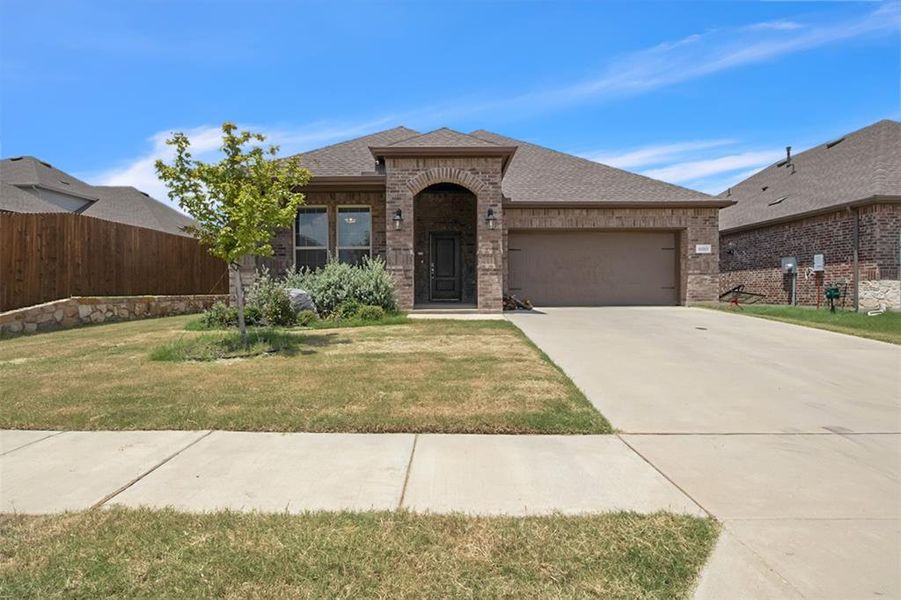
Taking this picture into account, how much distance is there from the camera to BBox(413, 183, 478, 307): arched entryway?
17781 millimetres

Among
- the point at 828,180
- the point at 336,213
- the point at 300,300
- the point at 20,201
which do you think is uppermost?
the point at 828,180

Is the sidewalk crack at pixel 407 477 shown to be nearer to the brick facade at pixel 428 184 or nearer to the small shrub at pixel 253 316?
the small shrub at pixel 253 316

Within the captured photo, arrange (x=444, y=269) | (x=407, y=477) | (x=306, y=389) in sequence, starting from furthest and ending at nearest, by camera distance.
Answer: (x=444, y=269) < (x=306, y=389) < (x=407, y=477)

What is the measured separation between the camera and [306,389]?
5.79 m

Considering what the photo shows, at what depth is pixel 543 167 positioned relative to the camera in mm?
19875

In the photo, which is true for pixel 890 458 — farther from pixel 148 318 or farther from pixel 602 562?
pixel 148 318

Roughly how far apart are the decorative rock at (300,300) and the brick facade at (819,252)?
17.3 m

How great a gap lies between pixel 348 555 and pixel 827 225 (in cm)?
2103

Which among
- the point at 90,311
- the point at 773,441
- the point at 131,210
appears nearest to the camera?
the point at 773,441

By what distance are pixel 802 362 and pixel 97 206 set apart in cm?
3173

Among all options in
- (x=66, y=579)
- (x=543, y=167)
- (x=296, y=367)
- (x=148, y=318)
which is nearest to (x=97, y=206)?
(x=148, y=318)

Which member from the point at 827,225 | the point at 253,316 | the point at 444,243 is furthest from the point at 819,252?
the point at 253,316

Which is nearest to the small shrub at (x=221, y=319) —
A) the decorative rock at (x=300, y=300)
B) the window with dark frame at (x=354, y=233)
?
the decorative rock at (x=300, y=300)

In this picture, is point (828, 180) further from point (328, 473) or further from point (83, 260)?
point (83, 260)
